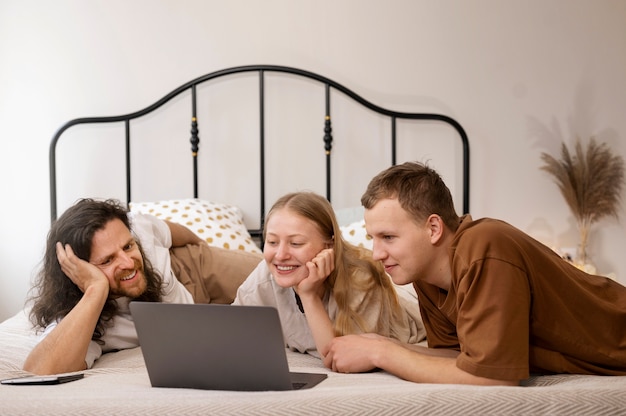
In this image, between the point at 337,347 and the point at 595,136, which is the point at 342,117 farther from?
the point at 337,347

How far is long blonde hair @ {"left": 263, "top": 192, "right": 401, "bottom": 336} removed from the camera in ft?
6.08

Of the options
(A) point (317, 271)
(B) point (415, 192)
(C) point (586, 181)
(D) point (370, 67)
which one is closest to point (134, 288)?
(A) point (317, 271)

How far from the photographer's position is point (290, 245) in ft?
6.10

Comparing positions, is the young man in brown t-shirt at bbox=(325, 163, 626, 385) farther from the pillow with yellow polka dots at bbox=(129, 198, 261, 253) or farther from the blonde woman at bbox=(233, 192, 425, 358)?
the pillow with yellow polka dots at bbox=(129, 198, 261, 253)

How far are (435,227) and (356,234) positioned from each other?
1.24 m

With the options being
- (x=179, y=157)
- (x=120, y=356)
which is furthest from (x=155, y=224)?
(x=179, y=157)

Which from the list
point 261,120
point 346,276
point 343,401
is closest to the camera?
point 343,401

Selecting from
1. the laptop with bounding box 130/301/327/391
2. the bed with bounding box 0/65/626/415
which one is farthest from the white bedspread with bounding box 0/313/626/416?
the bed with bounding box 0/65/626/415

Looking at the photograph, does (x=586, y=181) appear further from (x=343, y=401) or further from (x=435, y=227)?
(x=343, y=401)

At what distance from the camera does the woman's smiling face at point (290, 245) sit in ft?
5.99

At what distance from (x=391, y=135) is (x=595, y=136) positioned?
36.8 inches

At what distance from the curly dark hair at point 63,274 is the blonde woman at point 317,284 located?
38 centimetres

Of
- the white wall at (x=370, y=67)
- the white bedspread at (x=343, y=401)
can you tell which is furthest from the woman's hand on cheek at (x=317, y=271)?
the white wall at (x=370, y=67)

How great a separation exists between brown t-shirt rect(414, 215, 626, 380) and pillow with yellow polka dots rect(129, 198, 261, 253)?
1386mm
